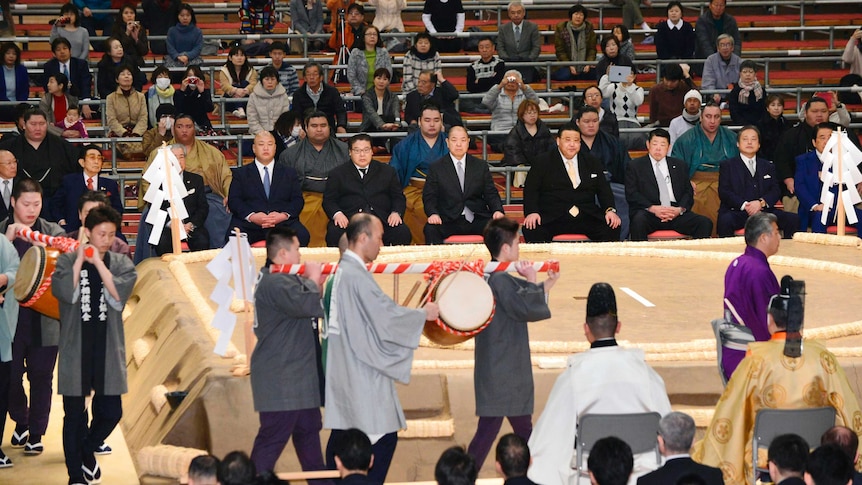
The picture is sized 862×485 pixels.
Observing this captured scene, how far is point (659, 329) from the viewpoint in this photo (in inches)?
218

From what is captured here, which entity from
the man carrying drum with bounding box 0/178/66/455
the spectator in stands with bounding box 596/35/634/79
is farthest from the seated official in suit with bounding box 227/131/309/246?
the spectator in stands with bounding box 596/35/634/79

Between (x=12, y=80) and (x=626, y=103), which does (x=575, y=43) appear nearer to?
(x=626, y=103)

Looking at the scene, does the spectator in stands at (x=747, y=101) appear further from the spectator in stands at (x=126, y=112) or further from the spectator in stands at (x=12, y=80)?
the spectator in stands at (x=12, y=80)

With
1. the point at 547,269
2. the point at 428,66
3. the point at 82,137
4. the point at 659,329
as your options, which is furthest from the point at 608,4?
the point at 547,269

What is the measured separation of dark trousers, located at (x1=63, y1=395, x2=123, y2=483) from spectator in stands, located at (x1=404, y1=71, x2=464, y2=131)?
423 cm

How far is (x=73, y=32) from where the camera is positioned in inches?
383

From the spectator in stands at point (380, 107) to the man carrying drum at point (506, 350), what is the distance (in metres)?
4.55

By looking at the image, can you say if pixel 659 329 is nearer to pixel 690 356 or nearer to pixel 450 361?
pixel 690 356

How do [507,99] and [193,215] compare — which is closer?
[193,215]

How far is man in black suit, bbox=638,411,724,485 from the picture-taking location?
348 cm

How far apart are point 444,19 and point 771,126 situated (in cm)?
278

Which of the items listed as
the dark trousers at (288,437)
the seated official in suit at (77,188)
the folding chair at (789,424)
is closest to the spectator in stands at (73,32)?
the seated official in suit at (77,188)

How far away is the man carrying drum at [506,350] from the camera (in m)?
4.40

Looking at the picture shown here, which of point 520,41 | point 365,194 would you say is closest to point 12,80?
point 365,194
